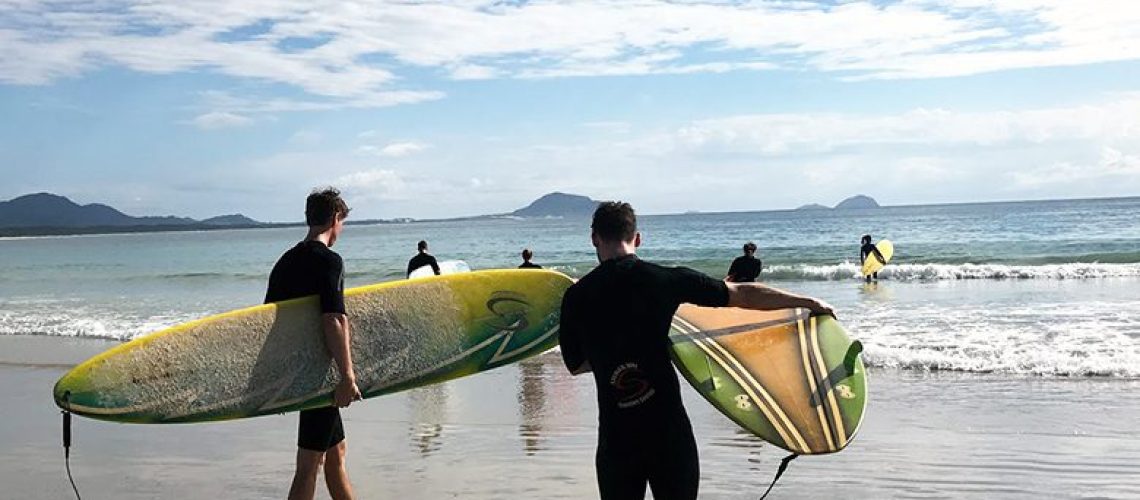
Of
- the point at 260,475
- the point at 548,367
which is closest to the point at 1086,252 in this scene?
the point at 548,367

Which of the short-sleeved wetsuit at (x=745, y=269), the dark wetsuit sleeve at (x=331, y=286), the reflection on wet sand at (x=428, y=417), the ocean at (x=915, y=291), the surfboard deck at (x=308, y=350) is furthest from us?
the ocean at (x=915, y=291)

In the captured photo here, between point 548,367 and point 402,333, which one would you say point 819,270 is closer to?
point 548,367

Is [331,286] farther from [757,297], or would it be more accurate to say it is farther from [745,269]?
[745,269]

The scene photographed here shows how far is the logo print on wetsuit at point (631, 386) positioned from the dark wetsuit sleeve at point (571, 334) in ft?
0.64

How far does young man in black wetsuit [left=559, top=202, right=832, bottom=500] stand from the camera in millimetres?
3238

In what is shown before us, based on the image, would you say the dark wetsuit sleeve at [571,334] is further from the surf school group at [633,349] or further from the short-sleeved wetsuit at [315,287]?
the short-sleeved wetsuit at [315,287]

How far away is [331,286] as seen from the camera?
3.93 meters

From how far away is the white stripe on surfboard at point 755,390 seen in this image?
401 cm

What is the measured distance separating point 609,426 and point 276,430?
15.1 ft

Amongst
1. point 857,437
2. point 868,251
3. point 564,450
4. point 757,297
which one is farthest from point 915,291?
point 757,297

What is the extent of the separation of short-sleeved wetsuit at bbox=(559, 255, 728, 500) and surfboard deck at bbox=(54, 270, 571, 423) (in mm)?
1331

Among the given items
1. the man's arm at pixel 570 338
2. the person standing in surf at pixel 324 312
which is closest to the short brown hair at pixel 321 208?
the person standing in surf at pixel 324 312

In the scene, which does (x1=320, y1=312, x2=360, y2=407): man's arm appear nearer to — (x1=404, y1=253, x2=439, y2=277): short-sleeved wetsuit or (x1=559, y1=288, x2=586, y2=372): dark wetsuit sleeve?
(x1=559, y1=288, x2=586, y2=372): dark wetsuit sleeve

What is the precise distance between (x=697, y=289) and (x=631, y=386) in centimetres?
36
